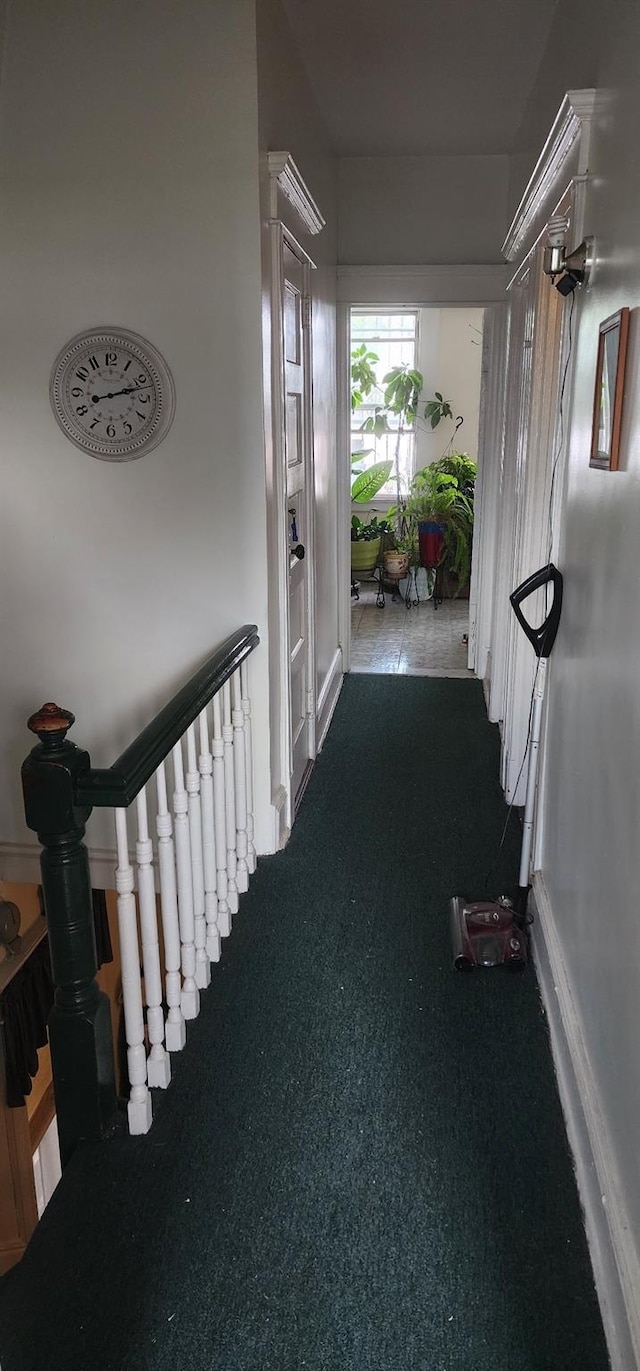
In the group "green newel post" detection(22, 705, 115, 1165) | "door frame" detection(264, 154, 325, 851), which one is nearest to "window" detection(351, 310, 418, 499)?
"door frame" detection(264, 154, 325, 851)

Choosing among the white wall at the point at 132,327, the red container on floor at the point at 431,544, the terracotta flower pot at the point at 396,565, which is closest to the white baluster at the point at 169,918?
the white wall at the point at 132,327

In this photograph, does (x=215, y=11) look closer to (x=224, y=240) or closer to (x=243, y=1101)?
(x=224, y=240)

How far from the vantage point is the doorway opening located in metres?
7.95

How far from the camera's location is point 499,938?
2.70 m

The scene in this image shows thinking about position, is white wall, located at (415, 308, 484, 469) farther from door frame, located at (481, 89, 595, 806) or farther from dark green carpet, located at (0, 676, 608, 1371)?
dark green carpet, located at (0, 676, 608, 1371)

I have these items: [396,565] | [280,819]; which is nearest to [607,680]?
[280,819]

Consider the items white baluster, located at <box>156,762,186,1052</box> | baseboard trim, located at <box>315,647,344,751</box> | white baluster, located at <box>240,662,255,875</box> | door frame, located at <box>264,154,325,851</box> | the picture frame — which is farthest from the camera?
baseboard trim, located at <box>315,647,344,751</box>

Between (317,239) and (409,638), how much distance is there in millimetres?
3072

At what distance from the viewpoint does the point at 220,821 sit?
263 centimetres

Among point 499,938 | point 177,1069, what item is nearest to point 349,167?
point 499,938

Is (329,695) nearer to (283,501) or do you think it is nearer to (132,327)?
(283,501)

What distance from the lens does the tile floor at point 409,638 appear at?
6070 mm

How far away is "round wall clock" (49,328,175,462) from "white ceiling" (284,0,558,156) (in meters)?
1.37

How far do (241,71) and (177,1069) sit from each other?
2.77 metres
